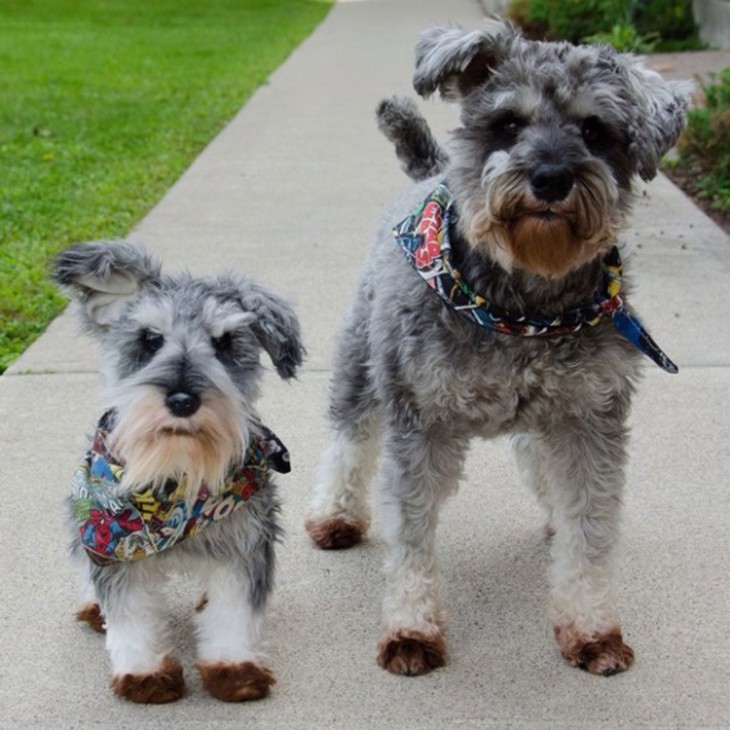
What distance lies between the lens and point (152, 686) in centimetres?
403

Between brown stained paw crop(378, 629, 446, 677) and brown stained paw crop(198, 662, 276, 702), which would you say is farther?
brown stained paw crop(378, 629, 446, 677)

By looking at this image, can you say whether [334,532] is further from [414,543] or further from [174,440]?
[174,440]

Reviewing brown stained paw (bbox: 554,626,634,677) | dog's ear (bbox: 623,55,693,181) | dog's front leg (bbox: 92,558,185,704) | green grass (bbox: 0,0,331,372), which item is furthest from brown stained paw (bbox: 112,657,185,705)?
green grass (bbox: 0,0,331,372)

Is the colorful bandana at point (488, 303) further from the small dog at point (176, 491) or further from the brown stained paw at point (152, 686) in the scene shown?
the brown stained paw at point (152, 686)

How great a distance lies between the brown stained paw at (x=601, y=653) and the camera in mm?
4270

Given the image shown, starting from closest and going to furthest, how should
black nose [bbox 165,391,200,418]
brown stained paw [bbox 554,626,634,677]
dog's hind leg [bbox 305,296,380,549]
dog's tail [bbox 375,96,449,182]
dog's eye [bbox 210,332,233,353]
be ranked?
black nose [bbox 165,391,200,418], dog's eye [bbox 210,332,233,353], brown stained paw [bbox 554,626,634,677], dog's hind leg [bbox 305,296,380,549], dog's tail [bbox 375,96,449,182]

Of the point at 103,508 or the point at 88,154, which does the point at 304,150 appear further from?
the point at 103,508

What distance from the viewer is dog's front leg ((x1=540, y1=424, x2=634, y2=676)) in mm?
4289

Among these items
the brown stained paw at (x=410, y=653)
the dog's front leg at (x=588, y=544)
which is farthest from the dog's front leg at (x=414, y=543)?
the dog's front leg at (x=588, y=544)

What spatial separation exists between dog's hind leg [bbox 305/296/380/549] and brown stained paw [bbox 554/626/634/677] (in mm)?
1163

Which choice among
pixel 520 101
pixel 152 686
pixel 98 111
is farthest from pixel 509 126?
pixel 98 111

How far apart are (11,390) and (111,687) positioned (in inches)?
113

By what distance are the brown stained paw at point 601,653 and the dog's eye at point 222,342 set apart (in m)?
1.52

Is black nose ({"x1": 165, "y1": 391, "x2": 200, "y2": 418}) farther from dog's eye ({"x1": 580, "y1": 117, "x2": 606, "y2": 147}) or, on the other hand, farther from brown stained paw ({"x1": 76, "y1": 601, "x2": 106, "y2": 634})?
dog's eye ({"x1": 580, "y1": 117, "x2": 606, "y2": 147})
